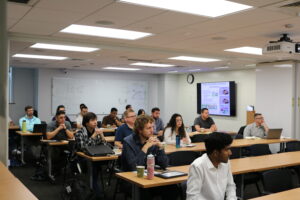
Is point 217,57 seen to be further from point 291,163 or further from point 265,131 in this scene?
point 291,163

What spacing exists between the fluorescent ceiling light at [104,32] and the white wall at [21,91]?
23.5ft

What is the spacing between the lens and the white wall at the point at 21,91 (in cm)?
1153

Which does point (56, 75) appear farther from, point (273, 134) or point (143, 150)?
point (143, 150)

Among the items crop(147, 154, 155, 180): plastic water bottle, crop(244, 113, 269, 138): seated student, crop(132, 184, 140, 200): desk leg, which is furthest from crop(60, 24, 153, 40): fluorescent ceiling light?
crop(244, 113, 269, 138): seated student

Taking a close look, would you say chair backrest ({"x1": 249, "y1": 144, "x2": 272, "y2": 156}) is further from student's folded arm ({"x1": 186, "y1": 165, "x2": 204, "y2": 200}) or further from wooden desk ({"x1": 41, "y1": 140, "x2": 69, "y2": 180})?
wooden desk ({"x1": 41, "y1": 140, "x2": 69, "y2": 180})

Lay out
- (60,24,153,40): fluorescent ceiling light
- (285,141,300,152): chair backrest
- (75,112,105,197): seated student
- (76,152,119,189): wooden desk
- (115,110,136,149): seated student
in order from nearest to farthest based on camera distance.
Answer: (76,152,119,189): wooden desk
(75,112,105,197): seated student
(115,110,136,149): seated student
(60,24,153,40): fluorescent ceiling light
(285,141,300,152): chair backrest

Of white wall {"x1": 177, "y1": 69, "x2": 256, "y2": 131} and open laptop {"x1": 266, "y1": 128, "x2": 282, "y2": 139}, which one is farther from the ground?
white wall {"x1": 177, "y1": 69, "x2": 256, "y2": 131}

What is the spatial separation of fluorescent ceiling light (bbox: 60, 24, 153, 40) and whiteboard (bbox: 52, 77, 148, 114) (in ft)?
21.9

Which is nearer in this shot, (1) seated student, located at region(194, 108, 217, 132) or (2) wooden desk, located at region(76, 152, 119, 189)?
(2) wooden desk, located at region(76, 152, 119, 189)

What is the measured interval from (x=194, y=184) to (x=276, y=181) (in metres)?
1.35

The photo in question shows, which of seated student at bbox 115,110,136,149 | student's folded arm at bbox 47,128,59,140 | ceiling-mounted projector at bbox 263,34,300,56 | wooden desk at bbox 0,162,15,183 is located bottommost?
wooden desk at bbox 0,162,15,183

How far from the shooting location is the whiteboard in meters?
11.9

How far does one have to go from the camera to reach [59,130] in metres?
6.21

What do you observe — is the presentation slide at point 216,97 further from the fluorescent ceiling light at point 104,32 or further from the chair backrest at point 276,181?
the chair backrest at point 276,181
